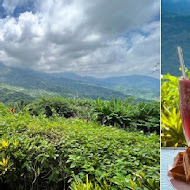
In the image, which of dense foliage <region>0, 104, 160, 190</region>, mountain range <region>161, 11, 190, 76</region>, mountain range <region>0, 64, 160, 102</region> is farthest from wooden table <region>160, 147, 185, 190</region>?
mountain range <region>161, 11, 190, 76</region>

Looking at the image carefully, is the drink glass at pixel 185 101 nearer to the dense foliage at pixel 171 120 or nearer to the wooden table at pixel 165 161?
the wooden table at pixel 165 161

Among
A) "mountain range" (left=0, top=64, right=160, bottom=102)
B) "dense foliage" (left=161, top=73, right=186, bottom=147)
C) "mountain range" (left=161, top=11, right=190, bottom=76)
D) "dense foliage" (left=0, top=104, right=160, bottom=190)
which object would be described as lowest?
"dense foliage" (left=0, top=104, right=160, bottom=190)

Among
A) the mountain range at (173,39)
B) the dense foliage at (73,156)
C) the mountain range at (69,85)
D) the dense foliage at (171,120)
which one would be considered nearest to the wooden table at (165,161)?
the dense foliage at (73,156)

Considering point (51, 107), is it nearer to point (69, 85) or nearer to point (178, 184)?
point (69, 85)

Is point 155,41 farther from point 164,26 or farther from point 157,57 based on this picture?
point 164,26

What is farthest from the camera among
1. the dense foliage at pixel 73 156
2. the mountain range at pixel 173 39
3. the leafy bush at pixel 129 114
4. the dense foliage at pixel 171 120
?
the mountain range at pixel 173 39

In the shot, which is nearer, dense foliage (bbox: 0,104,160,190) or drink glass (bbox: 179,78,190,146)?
drink glass (bbox: 179,78,190,146)

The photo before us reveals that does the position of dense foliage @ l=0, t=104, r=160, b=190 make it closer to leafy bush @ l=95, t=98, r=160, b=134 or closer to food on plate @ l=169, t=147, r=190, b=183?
leafy bush @ l=95, t=98, r=160, b=134
